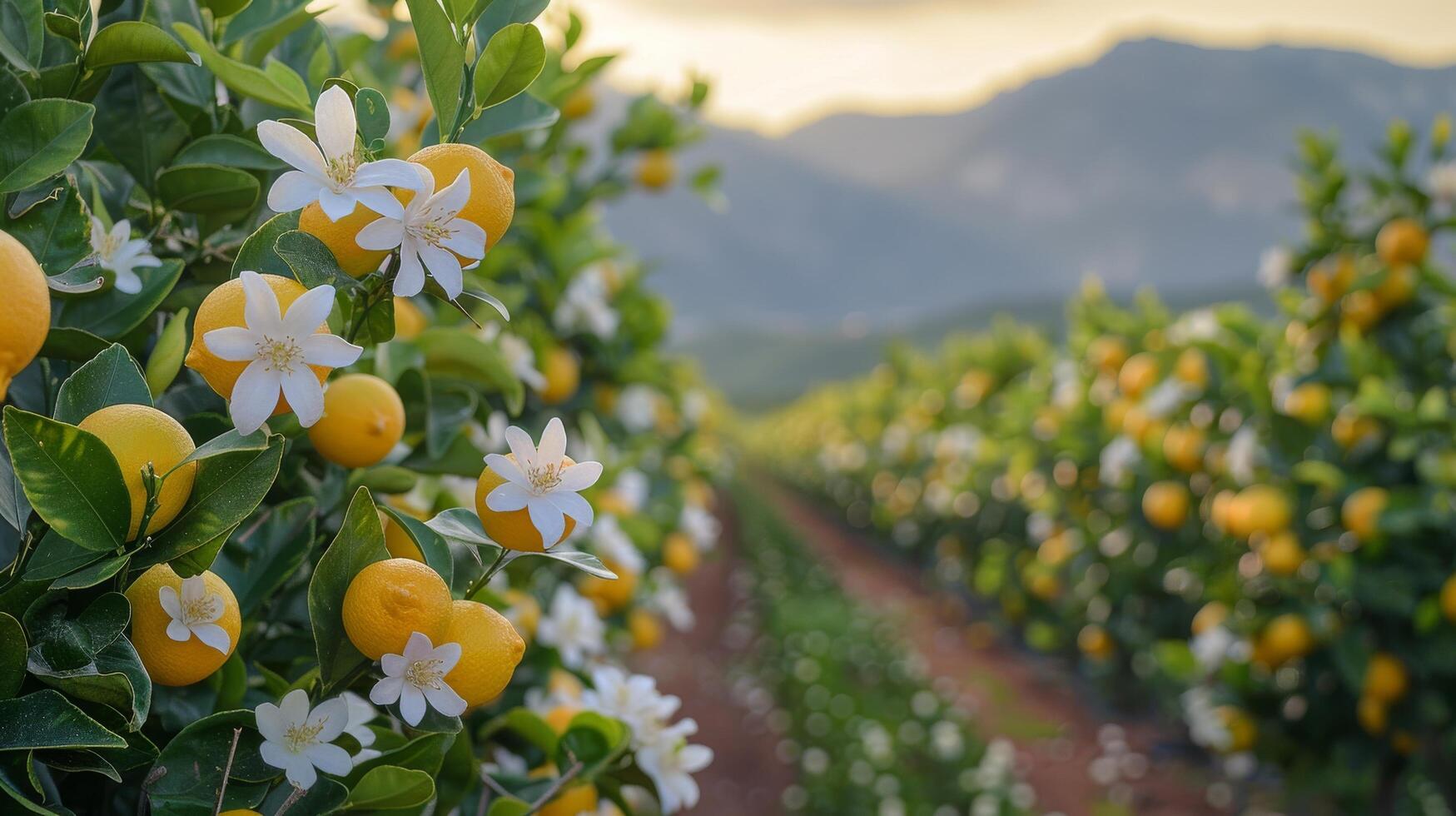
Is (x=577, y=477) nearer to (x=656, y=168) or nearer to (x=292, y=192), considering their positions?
(x=292, y=192)

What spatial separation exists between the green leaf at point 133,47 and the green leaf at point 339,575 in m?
0.31

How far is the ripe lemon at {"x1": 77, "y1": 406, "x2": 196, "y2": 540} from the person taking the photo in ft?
1.73

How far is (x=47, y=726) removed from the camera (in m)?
0.50

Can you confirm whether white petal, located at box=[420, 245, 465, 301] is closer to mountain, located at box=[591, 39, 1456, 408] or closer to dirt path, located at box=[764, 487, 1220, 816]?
dirt path, located at box=[764, 487, 1220, 816]

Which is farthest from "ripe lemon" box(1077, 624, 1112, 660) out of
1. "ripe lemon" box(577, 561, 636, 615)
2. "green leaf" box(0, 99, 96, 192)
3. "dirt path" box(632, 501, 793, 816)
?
"green leaf" box(0, 99, 96, 192)

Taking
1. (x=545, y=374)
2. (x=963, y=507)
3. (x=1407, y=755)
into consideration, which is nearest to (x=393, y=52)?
(x=545, y=374)

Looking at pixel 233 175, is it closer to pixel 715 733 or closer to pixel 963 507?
pixel 715 733

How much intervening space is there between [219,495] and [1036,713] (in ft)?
16.9

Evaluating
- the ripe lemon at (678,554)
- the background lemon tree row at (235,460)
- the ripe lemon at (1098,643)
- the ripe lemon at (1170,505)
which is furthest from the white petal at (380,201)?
the ripe lemon at (1098,643)

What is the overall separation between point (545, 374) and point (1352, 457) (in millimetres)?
2170

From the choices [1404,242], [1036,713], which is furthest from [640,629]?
[1036,713]

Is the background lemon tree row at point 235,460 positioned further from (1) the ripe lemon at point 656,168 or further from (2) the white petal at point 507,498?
(1) the ripe lemon at point 656,168

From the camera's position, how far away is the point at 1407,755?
2.74m

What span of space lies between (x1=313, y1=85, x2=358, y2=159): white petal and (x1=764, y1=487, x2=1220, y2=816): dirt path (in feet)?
13.2
